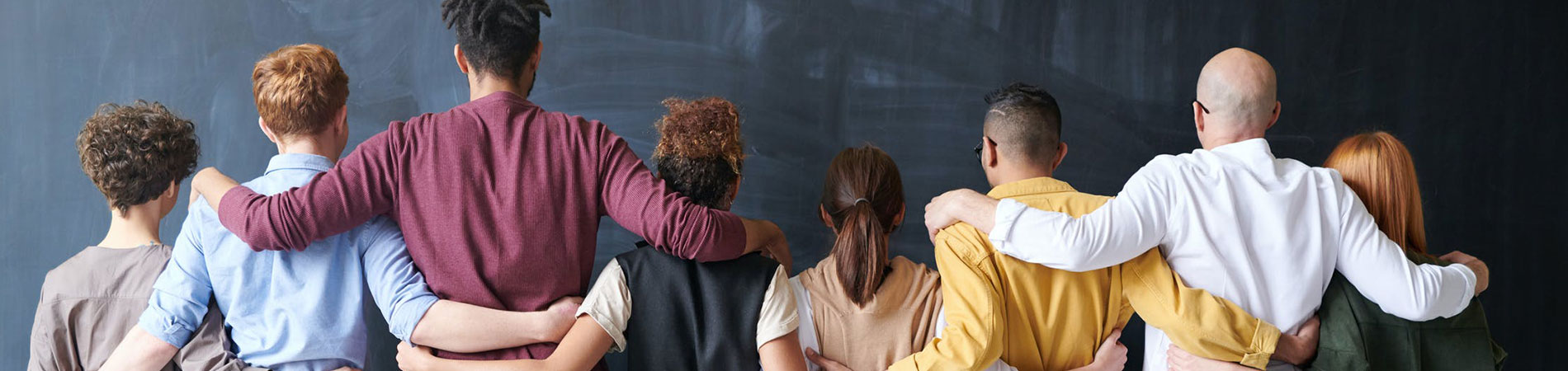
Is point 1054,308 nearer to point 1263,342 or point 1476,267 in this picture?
point 1263,342

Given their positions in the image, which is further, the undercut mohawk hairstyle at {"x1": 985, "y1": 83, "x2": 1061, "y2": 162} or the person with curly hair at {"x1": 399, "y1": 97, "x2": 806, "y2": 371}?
the undercut mohawk hairstyle at {"x1": 985, "y1": 83, "x2": 1061, "y2": 162}

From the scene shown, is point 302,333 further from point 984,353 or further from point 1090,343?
point 1090,343

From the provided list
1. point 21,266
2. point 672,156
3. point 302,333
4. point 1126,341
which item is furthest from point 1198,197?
point 21,266

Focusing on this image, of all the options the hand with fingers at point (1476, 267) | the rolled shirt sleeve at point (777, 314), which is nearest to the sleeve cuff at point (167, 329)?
the rolled shirt sleeve at point (777, 314)

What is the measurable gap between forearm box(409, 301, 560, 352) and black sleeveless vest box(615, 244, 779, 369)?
160 millimetres

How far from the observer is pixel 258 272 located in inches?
71.6

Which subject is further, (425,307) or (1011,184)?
(1011,184)

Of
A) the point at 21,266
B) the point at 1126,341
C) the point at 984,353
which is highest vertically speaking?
the point at 984,353

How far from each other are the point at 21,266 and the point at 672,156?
1.90m

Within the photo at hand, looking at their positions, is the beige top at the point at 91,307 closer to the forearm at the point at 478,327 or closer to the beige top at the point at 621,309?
the forearm at the point at 478,327

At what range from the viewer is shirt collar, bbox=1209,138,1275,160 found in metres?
1.77

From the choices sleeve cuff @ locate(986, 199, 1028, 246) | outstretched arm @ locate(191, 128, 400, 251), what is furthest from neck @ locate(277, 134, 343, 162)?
sleeve cuff @ locate(986, 199, 1028, 246)

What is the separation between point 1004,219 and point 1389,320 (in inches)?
28.0

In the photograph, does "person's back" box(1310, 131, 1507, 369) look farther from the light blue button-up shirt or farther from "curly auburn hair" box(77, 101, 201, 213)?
"curly auburn hair" box(77, 101, 201, 213)
